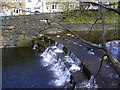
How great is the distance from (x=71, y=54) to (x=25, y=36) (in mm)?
6830

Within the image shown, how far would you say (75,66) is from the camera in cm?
973

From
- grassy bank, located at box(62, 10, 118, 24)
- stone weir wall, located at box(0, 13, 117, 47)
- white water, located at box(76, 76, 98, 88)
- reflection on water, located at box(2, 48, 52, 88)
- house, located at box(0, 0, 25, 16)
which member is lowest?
reflection on water, located at box(2, 48, 52, 88)

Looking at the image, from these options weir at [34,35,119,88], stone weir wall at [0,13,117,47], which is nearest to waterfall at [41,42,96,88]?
weir at [34,35,119,88]

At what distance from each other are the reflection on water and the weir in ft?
1.62

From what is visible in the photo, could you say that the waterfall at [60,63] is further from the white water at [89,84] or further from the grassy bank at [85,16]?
the grassy bank at [85,16]

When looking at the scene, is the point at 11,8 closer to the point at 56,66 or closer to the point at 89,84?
the point at 56,66

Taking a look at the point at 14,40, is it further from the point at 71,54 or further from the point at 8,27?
the point at 71,54

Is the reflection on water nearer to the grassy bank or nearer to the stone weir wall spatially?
the stone weir wall

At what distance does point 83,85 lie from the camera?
7668 millimetres

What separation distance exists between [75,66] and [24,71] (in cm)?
283

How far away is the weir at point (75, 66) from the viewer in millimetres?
7629

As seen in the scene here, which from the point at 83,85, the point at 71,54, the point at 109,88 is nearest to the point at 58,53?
the point at 71,54

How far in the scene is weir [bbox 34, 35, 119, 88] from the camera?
7629mm

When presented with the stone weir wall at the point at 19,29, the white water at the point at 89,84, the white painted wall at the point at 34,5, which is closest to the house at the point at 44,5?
the white painted wall at the point at 34,5
